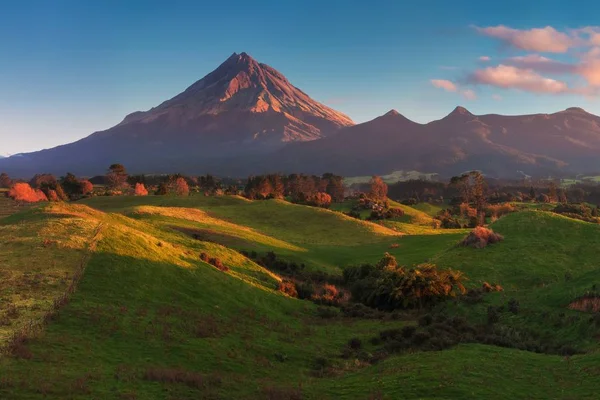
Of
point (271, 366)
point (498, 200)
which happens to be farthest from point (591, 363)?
point (498, 200)

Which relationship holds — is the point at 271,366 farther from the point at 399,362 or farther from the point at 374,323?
the point at 374,323

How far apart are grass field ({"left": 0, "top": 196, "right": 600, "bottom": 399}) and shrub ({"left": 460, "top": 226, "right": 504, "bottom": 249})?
245cm

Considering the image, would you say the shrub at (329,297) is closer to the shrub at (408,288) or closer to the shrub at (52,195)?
the shrub at (408,288)

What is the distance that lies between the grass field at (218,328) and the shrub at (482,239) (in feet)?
8.05

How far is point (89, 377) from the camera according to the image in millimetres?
14367

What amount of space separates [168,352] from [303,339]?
28.5 ft

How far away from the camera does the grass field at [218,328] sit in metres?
15.0

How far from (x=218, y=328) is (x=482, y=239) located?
1397 inches

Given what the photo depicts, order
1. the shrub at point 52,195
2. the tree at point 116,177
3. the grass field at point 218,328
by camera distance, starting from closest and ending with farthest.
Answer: the grass field at point 218,328 < the shrub at point 52,195 < the tree at point 116,177

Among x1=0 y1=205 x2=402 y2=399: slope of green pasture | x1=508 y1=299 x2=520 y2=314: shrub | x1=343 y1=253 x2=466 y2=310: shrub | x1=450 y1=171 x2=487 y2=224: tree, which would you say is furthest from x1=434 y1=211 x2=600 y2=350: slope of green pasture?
x1=450 y1=171 x2=487 y2=224: tree

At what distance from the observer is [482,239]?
47.6m

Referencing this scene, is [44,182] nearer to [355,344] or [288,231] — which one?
[288,231]

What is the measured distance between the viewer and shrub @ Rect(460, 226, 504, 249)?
47356 millimetres

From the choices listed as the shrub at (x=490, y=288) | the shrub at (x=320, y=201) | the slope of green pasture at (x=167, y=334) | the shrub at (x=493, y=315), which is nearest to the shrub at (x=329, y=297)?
the slope of green pasture at (x=167, y=334)
